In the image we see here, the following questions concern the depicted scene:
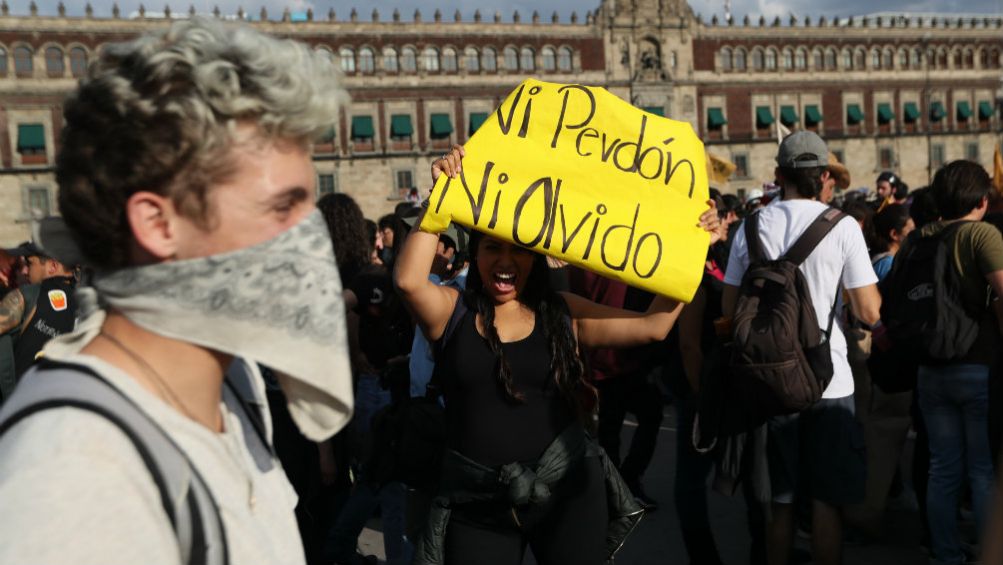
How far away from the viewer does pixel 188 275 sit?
1.16m

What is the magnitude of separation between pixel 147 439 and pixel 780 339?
8.98 ft

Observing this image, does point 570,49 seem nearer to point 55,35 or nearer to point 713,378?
point 55,35

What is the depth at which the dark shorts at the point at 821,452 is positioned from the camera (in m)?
3.64

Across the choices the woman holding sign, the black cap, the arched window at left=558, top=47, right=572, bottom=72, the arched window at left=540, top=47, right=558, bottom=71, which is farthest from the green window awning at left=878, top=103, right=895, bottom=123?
the woman holding sign

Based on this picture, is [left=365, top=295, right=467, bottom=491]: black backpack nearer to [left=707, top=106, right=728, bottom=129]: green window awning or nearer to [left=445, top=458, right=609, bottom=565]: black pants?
[left=445, top=458, right=609, bottom=565]: black pants

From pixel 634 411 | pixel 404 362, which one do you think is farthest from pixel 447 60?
pixel 404 362

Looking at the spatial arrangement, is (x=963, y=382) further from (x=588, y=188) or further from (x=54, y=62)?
(x=54, y=62)

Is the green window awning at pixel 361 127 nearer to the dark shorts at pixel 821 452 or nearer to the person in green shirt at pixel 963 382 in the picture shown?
the person in green shirt at pixel 963 382

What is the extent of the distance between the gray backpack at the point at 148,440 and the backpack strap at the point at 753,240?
2930 mm

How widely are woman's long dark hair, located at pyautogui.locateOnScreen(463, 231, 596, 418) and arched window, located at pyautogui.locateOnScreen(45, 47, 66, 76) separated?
42.9 metres

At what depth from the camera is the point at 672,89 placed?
47125 millimetres

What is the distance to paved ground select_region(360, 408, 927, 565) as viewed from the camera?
15.2 ft

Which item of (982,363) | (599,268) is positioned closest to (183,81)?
(599,268)

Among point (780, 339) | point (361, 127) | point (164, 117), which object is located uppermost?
point (361, 127)
